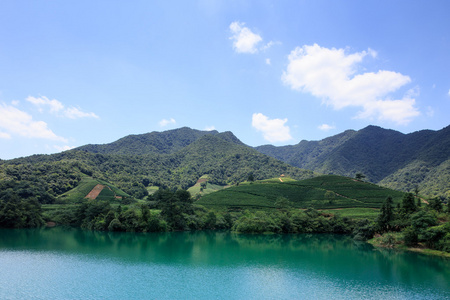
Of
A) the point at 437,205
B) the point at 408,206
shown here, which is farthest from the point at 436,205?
the point at 408,206

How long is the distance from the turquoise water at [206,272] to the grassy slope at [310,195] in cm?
3770

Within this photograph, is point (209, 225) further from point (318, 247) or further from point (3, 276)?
point (3, 276)

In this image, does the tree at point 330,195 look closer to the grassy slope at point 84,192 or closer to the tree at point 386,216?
the tree at point 386,216

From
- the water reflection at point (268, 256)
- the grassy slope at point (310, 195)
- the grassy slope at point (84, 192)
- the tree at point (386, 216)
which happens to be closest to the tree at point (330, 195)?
the grassy slope at point (310, 195)

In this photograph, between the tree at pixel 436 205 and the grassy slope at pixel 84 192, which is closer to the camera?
the tree at pixel 436 205

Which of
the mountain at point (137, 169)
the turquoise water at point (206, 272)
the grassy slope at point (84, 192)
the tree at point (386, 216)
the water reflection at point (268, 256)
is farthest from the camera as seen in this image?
the mountain at point (137, 169)

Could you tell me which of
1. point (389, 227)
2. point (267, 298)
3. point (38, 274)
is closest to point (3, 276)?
point (38, 274)

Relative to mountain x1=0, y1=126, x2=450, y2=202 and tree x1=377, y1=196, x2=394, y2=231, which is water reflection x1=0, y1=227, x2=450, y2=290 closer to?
tree x1=377, y1=196, x2=394, y2=231

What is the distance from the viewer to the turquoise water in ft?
82.6

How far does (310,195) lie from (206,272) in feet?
231

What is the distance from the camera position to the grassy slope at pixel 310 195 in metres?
86.2

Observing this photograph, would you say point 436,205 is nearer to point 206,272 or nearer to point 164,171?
point 206,272

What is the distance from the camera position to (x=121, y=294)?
24000mm

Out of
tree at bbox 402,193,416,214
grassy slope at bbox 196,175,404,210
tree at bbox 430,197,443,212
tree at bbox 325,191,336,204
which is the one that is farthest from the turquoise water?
tree at bbox 325,191,336,204
